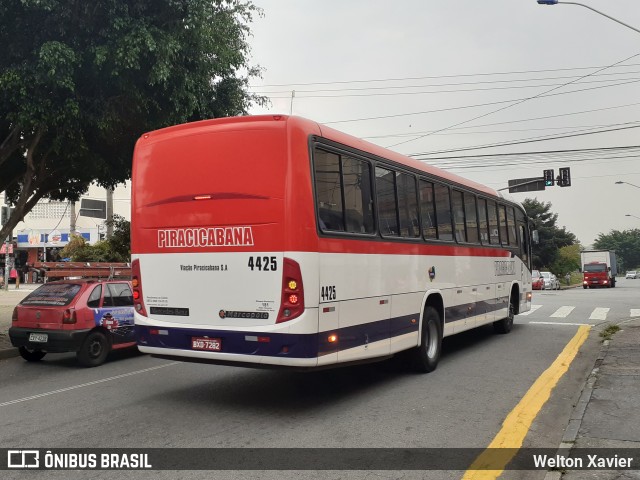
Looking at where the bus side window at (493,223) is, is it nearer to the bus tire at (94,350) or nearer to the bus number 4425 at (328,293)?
A: the bus number 4425 at (328,293)

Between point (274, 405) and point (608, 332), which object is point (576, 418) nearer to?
point (274, 405)

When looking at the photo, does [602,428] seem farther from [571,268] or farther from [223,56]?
[571,268]

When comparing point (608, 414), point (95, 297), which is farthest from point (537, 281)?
point (608, 414)

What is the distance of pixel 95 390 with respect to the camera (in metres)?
7.65

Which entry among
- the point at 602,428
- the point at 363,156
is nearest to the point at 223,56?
the point at 363,156

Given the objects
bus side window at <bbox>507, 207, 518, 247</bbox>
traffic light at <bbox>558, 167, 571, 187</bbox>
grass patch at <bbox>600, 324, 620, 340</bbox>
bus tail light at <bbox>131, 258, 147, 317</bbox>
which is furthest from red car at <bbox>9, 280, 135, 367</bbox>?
traffic light at <bbox>558, 167, 571, 187</bbox>

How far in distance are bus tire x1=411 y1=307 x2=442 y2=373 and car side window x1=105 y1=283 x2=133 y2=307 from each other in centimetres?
544

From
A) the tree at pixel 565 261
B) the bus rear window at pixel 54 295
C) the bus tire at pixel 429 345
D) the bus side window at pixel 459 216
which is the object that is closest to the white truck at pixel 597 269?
the tree at pixel 565 261

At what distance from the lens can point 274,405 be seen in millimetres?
6668

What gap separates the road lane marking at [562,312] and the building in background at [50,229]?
37317mm

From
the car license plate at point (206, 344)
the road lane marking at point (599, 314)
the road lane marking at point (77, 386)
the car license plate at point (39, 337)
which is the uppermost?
the car license plate at point (206, 344)

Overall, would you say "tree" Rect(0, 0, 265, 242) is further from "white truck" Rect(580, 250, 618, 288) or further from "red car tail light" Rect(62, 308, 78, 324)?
"white truck" Rect(580, 250, 618, 288)

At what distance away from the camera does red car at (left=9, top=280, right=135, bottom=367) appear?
30.7ft

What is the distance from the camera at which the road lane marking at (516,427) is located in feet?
15.2
